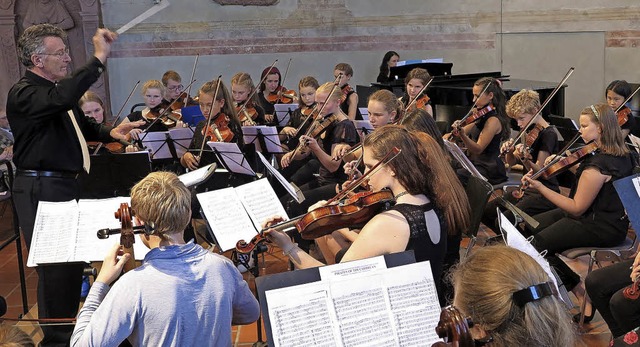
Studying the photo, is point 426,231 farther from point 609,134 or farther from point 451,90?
point 451,90

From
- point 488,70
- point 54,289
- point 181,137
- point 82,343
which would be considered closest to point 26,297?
point 54,289

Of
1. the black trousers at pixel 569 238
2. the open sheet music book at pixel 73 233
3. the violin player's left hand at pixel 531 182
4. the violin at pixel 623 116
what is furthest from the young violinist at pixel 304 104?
the open sheet music book at pixel 73 233

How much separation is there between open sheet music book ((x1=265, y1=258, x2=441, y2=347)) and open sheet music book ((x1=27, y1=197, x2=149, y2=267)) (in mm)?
1214

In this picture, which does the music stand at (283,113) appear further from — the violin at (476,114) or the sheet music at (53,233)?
the sheet music at (53,233)

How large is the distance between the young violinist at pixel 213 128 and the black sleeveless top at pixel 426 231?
272cm

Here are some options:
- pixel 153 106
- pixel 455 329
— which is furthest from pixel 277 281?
pixel 153 106

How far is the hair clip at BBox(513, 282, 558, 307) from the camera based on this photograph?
164 cm

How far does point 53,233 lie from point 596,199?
277 cm

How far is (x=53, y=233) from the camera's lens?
10.7 ft

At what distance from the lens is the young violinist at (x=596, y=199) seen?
401cm

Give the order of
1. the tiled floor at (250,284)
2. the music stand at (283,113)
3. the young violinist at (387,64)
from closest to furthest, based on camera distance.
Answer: the tiled floor at (250,284)
the music stand at (283,113)
the young violinist at (387,64)

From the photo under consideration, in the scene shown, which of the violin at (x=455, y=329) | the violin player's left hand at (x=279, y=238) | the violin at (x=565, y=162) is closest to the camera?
the violin at (x=455, y=329)

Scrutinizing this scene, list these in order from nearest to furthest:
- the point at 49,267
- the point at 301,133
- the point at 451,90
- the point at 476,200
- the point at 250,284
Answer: the point at 49,267 < the point at 476,200 < the point at 250,284 < the point at 301,133 < the point at 451,90

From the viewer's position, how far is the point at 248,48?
422 inches
